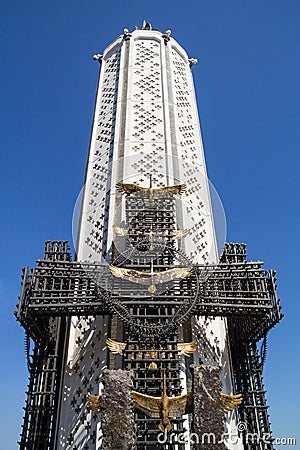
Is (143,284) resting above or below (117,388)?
above

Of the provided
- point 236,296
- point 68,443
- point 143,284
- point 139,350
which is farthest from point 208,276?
point 68,443

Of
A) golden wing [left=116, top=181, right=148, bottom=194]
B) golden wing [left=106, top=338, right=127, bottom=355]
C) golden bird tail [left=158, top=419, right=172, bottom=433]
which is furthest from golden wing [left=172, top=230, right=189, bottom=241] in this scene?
golden bird tail [left=158, top=419, right=172, bottom=433]

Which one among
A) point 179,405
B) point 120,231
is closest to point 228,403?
point 179,405

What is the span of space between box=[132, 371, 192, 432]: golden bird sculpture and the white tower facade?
4.71 feet

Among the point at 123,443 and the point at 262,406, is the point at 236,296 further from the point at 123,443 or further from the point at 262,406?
the point at 123,443

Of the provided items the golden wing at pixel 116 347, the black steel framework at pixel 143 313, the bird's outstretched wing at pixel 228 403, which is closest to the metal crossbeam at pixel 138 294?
the black steel framework at pixel 143 313

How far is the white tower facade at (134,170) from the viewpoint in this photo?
9.77 metres

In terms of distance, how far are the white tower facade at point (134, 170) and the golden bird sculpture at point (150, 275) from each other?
51.0 inches

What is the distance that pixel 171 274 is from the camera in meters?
9.48

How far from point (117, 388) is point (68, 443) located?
9.16 ft

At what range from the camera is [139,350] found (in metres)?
8.54

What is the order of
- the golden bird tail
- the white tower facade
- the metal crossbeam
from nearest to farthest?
the golden bird tail, the metal crossbeam, the white tower facade

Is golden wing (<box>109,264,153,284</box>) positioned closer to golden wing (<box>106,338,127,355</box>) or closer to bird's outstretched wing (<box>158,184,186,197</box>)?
golden wing (<box>106,338,127,355</box>)

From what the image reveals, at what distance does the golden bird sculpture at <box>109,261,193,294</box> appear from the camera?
9352 mm
